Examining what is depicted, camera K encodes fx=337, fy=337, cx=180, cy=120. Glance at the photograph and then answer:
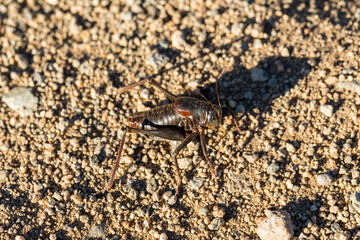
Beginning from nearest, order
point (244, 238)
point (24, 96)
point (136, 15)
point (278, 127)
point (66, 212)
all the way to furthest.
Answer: point (244, 238) → point (66, 212) → point (278, 127) → point (24, 96) → point (136, 15)

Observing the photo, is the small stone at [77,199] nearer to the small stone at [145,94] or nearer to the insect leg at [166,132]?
the insect leg at [166,132]

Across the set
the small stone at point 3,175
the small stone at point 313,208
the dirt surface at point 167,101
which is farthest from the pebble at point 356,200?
the small stone at point 3,175

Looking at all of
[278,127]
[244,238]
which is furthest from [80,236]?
[278,127]

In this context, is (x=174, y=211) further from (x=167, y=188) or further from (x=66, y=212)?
(x=66, y=212)

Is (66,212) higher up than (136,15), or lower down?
lower down

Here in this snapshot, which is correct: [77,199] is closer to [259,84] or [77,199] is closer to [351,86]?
[259,84]

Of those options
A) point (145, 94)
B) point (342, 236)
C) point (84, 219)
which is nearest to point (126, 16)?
point (145, 94)

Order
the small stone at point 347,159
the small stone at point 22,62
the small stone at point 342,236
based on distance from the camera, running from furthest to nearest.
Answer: the small stone at point 22,62
the small stone at point 347,159
the small stone at point 342,236

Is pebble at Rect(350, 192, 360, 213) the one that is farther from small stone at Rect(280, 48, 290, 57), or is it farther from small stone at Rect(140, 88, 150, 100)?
small stone at Rect(140, 88, 150, 100)
